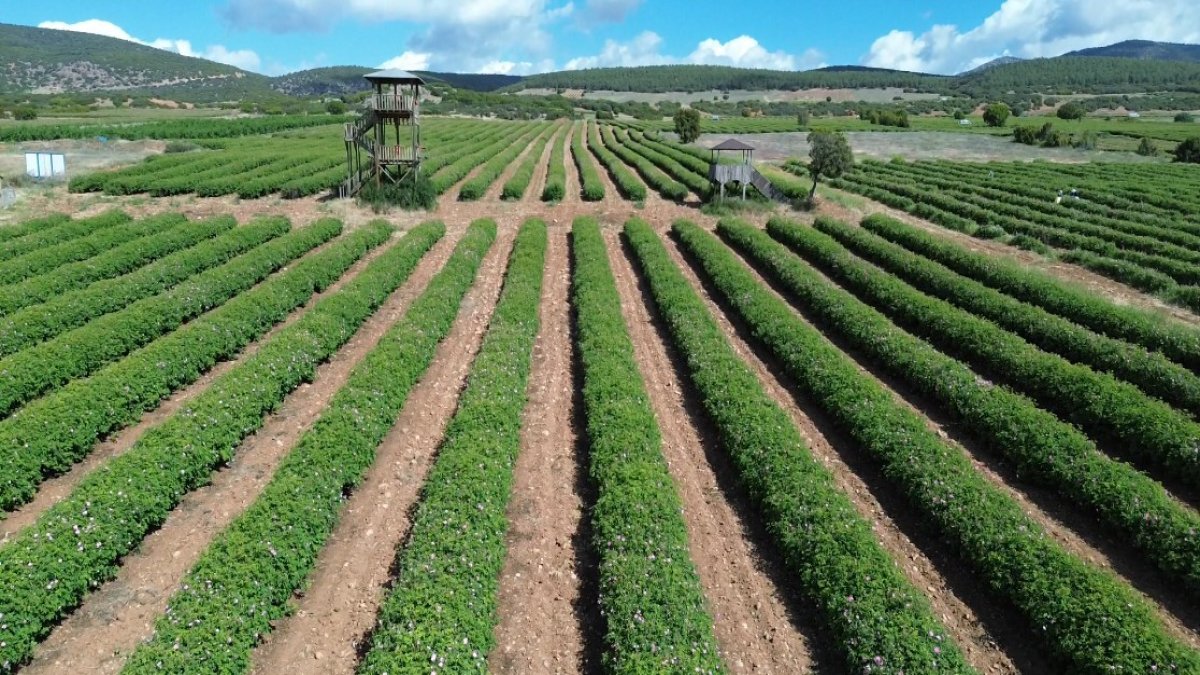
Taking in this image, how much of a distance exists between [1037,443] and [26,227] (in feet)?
107

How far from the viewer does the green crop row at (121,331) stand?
13.6m

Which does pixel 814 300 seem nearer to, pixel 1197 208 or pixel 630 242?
pixel 630 242

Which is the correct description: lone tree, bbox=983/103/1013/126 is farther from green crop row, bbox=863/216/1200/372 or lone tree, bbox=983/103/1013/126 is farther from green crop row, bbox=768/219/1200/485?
green crop row, bbox=768/219/1200/485

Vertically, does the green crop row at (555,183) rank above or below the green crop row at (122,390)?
above

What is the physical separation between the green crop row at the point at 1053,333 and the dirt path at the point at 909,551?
24.7ft

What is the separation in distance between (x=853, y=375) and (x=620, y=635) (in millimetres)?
9048

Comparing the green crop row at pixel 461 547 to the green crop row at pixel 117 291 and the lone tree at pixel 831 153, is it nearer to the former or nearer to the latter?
the green crop row at pixel 117 291

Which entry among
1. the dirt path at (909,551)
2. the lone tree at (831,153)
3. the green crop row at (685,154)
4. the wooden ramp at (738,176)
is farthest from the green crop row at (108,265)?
the green crop row at (685,154)

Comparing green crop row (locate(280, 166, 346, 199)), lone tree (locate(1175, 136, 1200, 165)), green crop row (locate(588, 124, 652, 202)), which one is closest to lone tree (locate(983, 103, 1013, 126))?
lone tree (locate(1175, 136, 1200, 165))

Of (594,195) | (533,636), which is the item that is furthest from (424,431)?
(594,195)

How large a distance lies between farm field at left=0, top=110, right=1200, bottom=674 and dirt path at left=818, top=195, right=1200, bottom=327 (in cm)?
27

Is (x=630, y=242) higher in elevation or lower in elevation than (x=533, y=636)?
higher

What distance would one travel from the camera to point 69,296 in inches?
711

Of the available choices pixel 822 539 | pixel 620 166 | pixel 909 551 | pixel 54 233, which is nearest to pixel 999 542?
pixel 909 551
